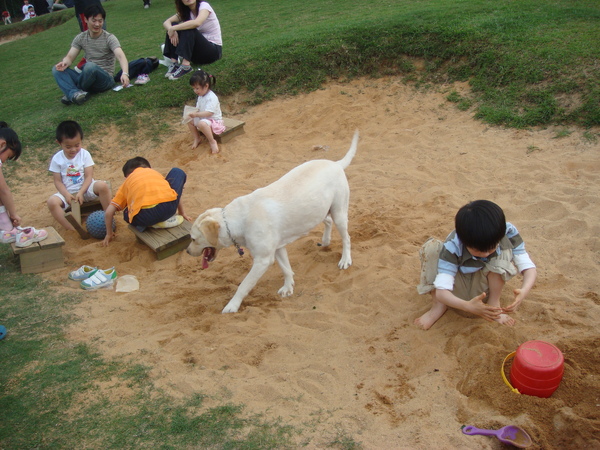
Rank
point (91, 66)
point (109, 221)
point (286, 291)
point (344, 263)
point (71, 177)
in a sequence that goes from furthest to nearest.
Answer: point (91, 66), point (71, 177), point (109, 221), point (344, 263), point (286, 291)

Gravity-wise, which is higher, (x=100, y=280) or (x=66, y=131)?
(x=66, y=131)

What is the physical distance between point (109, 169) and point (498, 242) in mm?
6589

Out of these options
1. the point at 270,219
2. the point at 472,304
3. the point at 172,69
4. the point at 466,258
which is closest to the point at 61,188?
the point at 270,219

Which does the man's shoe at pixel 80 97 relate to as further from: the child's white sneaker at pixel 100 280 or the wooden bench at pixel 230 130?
the child's white sneaker at pixel 100 280

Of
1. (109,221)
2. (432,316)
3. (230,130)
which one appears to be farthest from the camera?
(230,130)

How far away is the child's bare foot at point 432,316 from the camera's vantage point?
3959 millimetres

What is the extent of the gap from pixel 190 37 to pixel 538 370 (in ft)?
29.3

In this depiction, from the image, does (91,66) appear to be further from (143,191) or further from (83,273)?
(83,273)

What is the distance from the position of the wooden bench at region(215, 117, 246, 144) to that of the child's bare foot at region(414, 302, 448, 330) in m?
5.24

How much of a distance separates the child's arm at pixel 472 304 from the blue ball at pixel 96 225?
423 cm

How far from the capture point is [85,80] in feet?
32.4

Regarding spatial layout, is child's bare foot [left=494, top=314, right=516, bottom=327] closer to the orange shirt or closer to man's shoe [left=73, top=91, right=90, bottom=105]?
the orange shirt

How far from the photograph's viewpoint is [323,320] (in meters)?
4.29

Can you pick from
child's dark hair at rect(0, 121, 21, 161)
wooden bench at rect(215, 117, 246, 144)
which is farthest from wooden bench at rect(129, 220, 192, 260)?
wooden bench at rect(215, 117, 246, 144)
